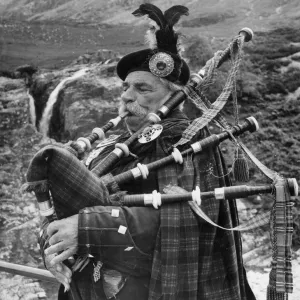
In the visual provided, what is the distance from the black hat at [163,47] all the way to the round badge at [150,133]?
247 millimetres

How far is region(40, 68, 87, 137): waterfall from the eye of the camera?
195 inches

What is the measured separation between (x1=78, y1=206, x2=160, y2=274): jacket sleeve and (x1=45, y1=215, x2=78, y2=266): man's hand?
0.02 m

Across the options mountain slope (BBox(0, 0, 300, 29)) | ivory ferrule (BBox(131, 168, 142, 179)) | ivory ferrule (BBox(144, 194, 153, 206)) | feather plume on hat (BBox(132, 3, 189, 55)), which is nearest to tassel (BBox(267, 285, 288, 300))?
ivory ferrule (BBox(144, 194, 153, 206))

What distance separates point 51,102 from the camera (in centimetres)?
506

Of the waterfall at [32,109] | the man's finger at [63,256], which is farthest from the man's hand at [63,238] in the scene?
the waterfall at [32,109]

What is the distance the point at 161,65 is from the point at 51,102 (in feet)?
11.1

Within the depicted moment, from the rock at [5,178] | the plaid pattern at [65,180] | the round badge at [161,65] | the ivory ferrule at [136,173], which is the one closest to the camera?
the plaid pattern at [65,180]

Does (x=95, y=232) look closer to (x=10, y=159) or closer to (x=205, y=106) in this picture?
(x=205, y=106)

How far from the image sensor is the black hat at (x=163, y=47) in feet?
6.20

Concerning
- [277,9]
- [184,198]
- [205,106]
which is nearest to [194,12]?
[277,9]

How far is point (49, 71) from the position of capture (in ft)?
16.3

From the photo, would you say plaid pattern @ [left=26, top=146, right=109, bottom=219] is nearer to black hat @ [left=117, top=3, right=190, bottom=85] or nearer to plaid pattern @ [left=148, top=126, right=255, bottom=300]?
plaid pattern @ [left=148, top=126, right=255, bottom=300]

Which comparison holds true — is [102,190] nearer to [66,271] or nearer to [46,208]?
[46,208]

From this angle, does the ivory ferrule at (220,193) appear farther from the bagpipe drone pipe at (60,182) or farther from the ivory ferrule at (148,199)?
the bagpipe drone pipe at (60,182)
